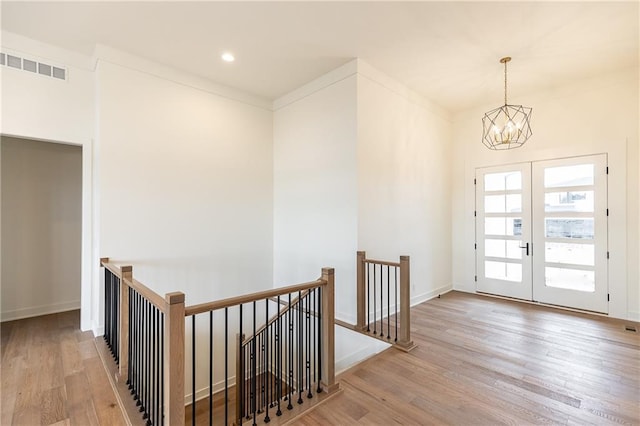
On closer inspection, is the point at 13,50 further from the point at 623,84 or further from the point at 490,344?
the point at 623,84

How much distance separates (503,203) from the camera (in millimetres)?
5191

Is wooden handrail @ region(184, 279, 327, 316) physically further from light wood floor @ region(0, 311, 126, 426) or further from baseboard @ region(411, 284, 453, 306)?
baseboard @ region(411, 284, 453, 306)

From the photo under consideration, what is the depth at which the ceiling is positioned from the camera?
2910 mm

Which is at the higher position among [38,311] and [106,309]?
[106,309]

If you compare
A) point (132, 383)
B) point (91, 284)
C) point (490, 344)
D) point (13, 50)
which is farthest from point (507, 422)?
point (13, 50)

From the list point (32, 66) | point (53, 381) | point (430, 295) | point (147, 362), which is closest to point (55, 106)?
point (32, 66)

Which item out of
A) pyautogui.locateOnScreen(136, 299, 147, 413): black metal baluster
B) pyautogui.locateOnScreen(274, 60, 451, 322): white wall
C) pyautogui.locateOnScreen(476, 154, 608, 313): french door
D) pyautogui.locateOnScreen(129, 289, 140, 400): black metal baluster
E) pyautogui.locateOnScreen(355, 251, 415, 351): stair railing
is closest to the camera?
pyautogui.locateOnScreen(136, 299, 147, 413): black metal baluster

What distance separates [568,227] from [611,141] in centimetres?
132

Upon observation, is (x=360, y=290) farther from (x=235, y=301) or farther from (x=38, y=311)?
(x=38, y=311)

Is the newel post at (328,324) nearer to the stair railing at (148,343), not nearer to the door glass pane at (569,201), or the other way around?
the stair railing at (148,343)

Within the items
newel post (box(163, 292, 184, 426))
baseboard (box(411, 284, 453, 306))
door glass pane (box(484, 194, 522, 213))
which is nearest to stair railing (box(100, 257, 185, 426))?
newel post (box(163, 292, 184, 426))

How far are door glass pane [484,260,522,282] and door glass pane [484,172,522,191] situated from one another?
132cm

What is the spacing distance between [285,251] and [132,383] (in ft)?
9.24

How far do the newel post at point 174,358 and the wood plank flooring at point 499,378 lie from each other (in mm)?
948
